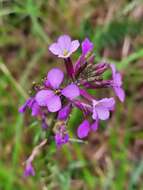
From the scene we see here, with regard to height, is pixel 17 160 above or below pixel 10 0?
below

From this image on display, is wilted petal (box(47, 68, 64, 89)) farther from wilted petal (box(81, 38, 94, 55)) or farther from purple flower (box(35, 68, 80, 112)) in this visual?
wilted petal (box(81, 38, 94, 55))

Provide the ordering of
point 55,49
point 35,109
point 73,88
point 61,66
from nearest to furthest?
point 73,88 < point 55,49 < point 35,109 < point 61,66

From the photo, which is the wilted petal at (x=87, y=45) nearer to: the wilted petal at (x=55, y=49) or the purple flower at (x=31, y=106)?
the wilted petal at (x=55, y=49)

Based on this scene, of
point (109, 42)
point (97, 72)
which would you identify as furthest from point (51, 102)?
point (109, 42)

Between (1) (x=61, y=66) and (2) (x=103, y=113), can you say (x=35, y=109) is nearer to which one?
(2) (x=103, y=113)

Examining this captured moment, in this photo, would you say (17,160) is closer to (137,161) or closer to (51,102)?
(137,161)

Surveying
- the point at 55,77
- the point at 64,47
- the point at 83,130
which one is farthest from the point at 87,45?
the point at 83,130

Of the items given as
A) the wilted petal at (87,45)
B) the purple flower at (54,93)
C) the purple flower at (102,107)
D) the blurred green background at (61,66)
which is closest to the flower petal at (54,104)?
the purple flower at (54,93)
